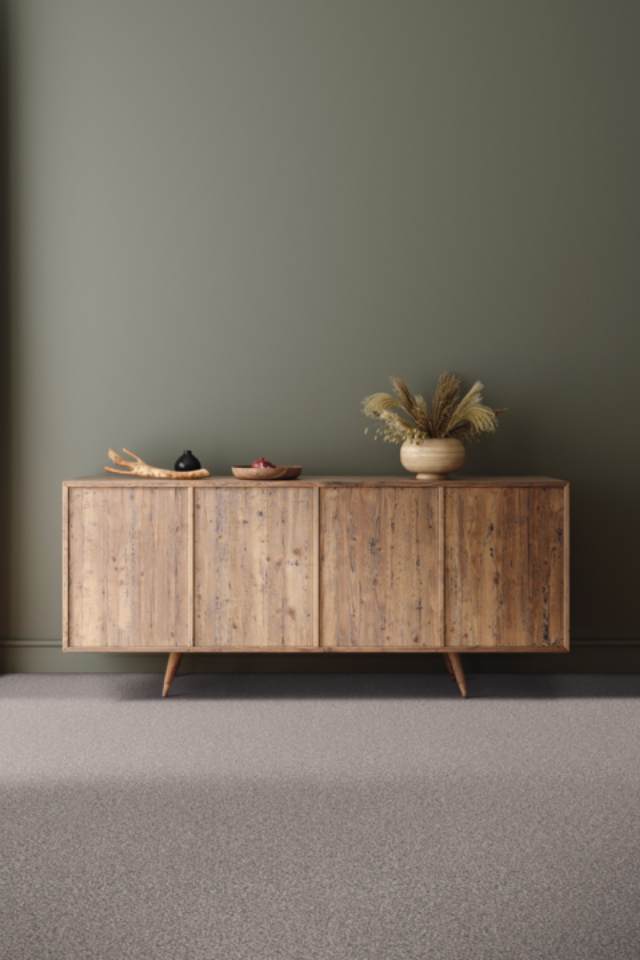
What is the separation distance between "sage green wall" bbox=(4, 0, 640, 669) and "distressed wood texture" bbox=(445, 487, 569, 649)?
0.57 meters

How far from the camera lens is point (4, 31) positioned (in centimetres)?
439

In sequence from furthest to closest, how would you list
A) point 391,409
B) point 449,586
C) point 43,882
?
point 391,409 < point 449,586 < point 43,882

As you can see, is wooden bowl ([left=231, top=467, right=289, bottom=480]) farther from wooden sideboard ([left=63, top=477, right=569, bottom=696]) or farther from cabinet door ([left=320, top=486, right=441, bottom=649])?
cabinet door ([left=320, top=486, right=441, bottom=649])

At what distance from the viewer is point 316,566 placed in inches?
152

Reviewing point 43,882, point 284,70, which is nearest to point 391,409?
point 284,70

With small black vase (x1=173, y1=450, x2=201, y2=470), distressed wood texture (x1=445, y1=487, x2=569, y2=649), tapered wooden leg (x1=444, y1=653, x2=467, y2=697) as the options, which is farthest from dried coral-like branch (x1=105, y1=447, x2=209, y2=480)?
tapered wooden leg (x1=444, y1=653, x2=467, y2=697)

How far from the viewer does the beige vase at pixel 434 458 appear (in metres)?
3.98

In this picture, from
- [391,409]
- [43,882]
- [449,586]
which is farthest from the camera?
[391,409]

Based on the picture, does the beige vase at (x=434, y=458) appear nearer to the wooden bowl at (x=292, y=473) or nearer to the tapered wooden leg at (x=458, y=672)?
the wooden bowl at (x=292, y=473)

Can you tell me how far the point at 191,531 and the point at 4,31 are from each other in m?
2.42

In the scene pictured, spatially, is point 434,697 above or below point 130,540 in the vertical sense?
below

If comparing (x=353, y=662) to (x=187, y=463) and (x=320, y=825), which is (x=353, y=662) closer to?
(x=187, y=463)

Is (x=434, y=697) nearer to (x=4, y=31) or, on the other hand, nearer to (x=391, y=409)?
(x=391, y=409)

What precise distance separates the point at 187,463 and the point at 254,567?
0.52 m
